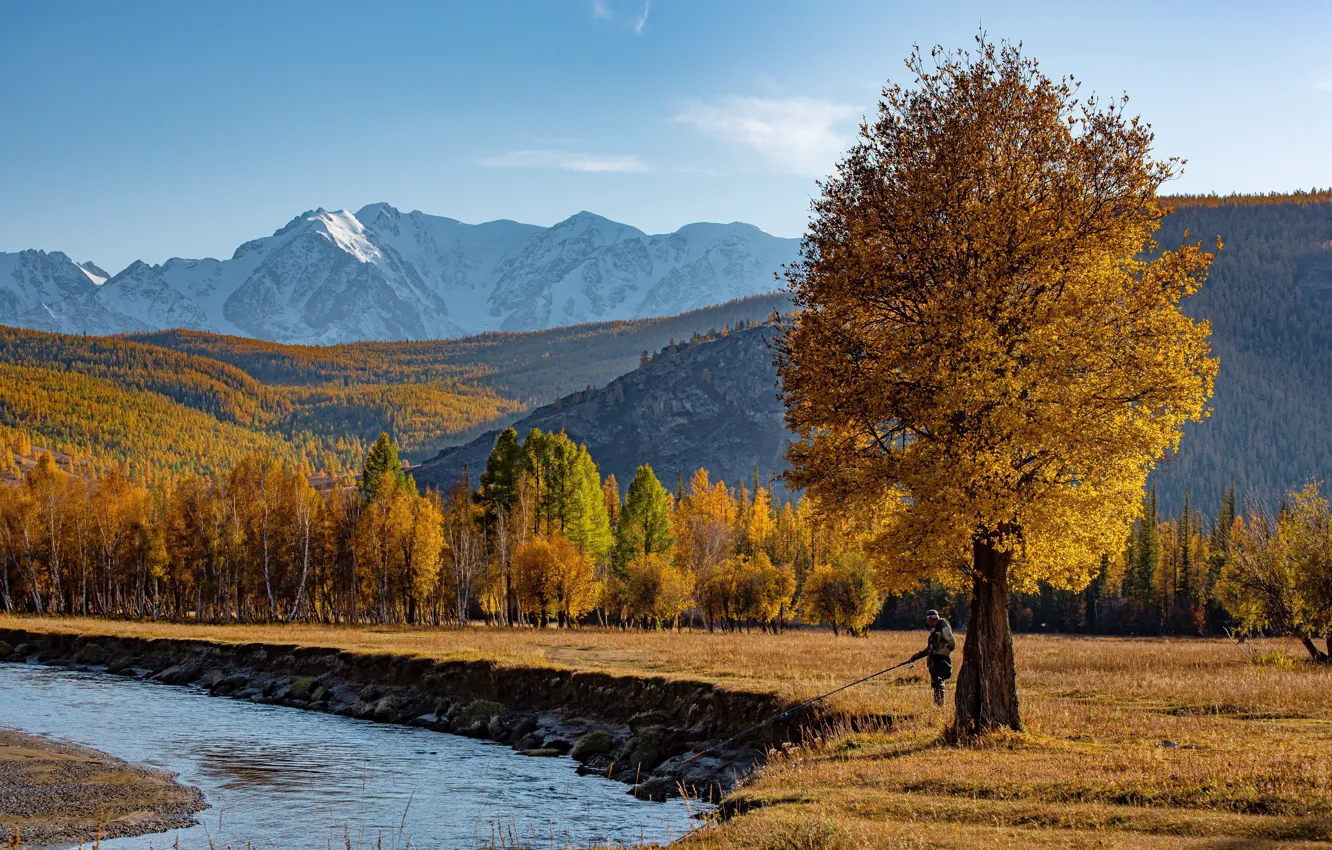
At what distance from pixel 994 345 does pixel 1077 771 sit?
8295 millimetres

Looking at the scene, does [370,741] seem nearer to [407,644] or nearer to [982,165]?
[407,644]

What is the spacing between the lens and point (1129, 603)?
155375mm

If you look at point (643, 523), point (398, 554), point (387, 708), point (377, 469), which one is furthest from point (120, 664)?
point (643, 523)

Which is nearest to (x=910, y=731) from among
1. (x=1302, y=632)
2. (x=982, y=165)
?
(x=982, y=165)

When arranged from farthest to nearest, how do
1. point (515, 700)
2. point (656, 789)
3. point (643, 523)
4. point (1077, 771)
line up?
1. point (643, 523)
2. point (515, 700)
3. point (656, 789)
4. point (1077, 771)

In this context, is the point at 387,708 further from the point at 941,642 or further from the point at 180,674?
the point at 941,642

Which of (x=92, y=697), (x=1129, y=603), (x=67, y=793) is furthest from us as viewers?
(x=1129, y=603)

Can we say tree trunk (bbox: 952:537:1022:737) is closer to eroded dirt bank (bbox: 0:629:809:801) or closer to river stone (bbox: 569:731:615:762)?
eroded dirt bank (bbox: 0:629:809:801)

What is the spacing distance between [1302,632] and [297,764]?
36.7m

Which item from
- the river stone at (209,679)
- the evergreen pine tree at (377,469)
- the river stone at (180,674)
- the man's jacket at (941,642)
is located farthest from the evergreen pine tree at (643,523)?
the man's jacket at (941,642)

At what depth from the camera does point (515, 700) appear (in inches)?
1690

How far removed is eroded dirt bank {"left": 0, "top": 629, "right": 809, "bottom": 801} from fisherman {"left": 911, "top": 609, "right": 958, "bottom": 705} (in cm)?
445

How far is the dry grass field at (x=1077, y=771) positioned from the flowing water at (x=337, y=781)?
4294 mm

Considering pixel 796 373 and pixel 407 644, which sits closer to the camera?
pixel 796 373
